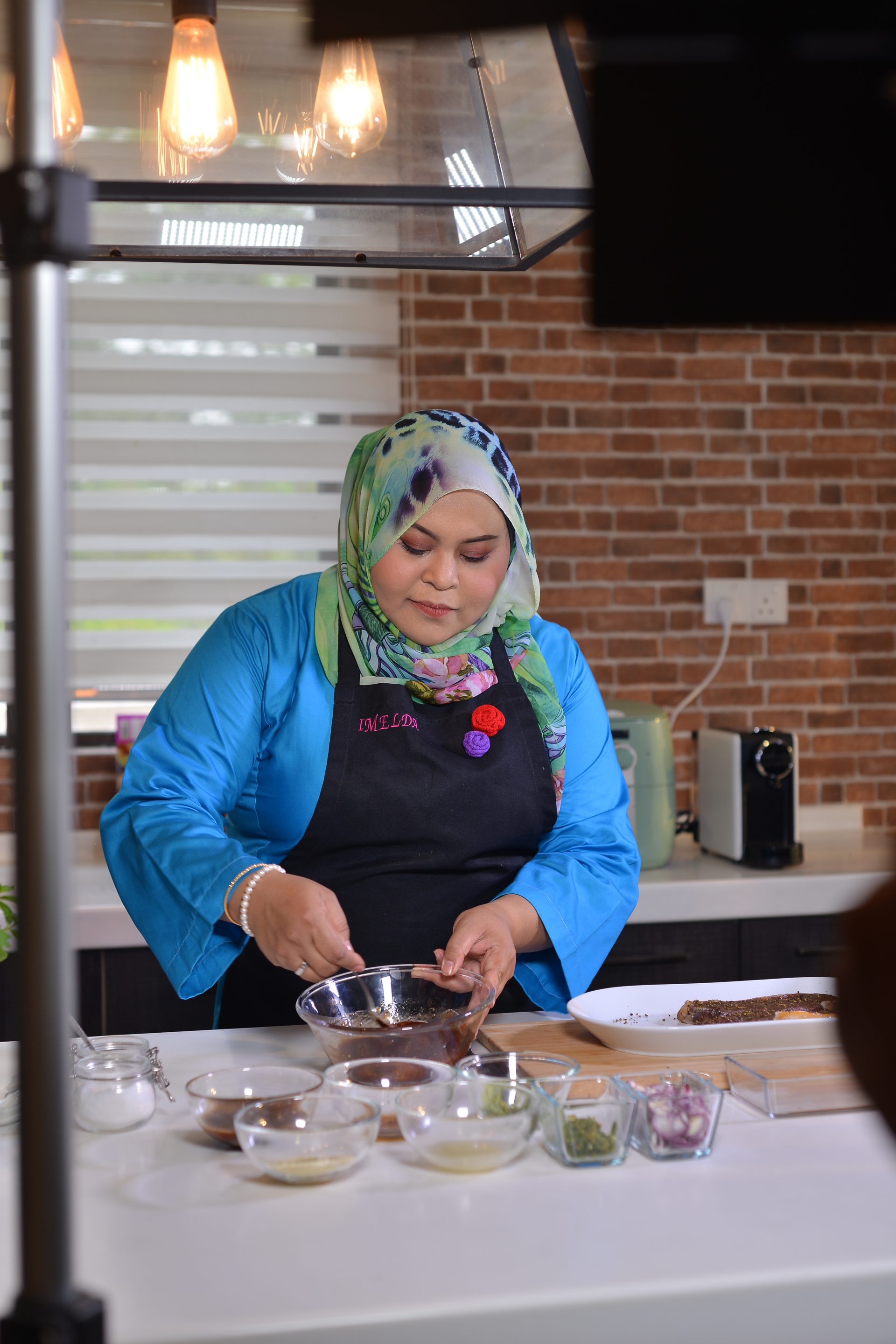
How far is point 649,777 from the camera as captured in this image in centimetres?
272

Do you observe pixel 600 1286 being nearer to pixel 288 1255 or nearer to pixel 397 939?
pixel 288 1255

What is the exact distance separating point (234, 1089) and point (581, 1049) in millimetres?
452

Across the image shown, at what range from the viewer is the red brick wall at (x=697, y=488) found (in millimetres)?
3123

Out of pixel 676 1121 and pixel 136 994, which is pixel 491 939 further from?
pixel 136 994

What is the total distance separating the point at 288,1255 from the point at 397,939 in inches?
31.1

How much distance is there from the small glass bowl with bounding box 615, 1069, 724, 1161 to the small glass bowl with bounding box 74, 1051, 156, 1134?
469mm

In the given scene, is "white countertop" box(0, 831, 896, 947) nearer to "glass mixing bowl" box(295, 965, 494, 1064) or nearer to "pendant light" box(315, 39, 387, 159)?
"glass mixing bowl" box(295, 965, 494, 1064)

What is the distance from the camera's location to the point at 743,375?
10.6 ft

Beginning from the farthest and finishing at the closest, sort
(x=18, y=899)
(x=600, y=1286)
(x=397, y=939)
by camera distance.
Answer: (x=397, y=939) < (x=600, y=1286) < (x=18, y=899)

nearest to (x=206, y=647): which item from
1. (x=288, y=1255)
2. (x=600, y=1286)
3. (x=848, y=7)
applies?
(x=288, y=1255)

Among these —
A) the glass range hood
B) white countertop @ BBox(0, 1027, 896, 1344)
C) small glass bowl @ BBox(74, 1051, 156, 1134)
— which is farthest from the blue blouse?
the glass range hood

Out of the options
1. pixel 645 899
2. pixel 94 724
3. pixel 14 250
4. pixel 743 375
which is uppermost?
pixel 743 375

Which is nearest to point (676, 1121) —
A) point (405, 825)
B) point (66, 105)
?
point (405, 825)

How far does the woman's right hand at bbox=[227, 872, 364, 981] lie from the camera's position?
140cm
